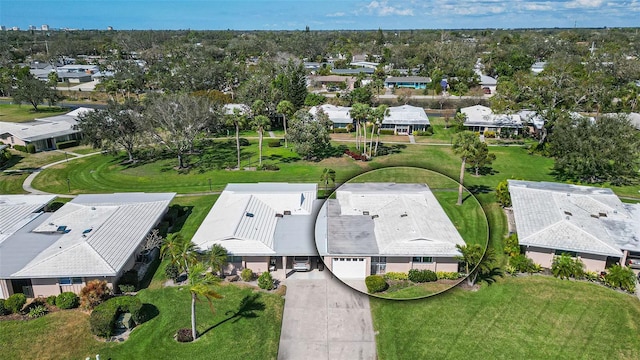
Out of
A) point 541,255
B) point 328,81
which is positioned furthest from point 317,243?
point 328,81

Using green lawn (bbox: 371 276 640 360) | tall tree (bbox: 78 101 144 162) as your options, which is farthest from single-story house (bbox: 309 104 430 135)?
green lawn (bbox: 371 276 640 360)

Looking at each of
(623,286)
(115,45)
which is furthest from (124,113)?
(115,45)

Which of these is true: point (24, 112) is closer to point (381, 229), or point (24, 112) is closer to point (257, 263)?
point (257, 263)

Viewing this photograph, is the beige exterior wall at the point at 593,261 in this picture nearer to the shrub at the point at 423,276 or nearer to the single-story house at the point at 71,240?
the shrub at the point at 423,276

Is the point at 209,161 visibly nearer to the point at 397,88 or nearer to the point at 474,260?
the point at 474,260

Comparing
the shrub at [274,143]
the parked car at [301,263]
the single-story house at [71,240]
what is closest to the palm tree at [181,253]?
the single-story house at [71,240]
